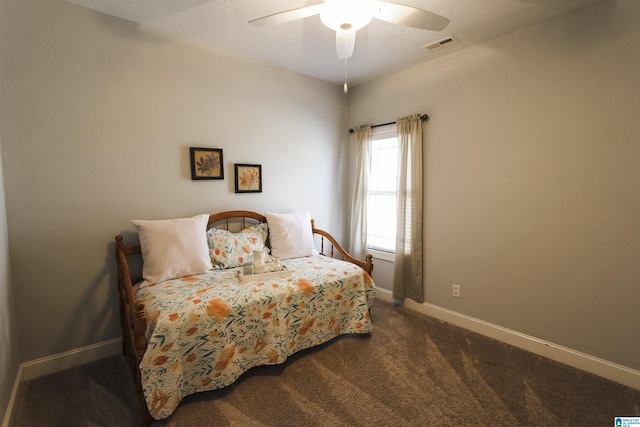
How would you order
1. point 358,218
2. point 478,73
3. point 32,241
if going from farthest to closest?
point 358,218
point 478,73
point 32,241

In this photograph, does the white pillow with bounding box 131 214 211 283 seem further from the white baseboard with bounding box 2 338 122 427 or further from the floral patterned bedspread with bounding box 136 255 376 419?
the white baseboard with bounding box 2 338 122 427

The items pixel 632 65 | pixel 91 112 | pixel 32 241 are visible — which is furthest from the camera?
pixel 91 112

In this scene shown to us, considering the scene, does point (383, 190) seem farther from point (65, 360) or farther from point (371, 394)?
point (65, 360)

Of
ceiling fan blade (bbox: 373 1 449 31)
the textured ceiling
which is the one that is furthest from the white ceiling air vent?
ceiling fan blade (bbox: 373 1 449 31)

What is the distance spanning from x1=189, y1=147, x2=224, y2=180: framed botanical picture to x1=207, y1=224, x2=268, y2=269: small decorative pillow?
0.51 meters

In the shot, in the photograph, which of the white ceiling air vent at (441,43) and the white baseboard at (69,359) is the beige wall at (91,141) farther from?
the white ceiling air vent at (441,43)

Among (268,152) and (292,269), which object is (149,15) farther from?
(292,269)

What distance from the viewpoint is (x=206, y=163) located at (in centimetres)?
273

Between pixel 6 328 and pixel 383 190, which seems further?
pixel 383 190

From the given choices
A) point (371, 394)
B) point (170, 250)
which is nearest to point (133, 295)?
point (170, 250)

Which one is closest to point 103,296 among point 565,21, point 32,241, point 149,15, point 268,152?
point 32,241

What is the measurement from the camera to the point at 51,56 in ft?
6.68

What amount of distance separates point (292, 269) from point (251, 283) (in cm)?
45

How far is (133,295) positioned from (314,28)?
2279 millimetres
